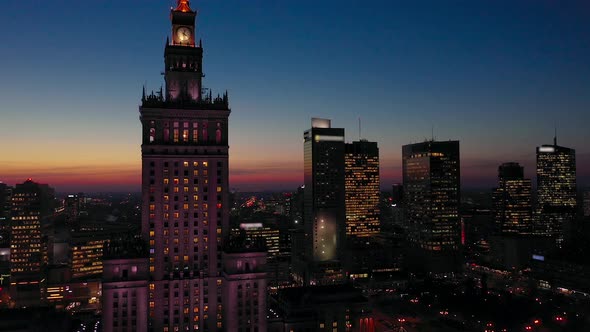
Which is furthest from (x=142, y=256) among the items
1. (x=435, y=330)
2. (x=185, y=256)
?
(x=435, y=330)

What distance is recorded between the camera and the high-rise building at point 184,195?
9644cm

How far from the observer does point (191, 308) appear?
97500mm

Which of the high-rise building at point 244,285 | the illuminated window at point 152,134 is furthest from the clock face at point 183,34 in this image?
the high-rise building at point 244,285

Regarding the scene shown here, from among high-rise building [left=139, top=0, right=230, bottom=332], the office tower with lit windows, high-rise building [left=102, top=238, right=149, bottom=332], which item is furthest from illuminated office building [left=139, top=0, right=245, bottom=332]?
the office tower with lit windows

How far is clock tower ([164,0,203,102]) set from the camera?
102125mm

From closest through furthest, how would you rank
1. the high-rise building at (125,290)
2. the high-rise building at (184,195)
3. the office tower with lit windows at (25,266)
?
the high-rise building at (125,290)
the high-rise building at (184,195)
the office tower with lit windows at (25,266)

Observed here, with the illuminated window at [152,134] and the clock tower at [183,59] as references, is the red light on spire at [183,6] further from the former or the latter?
the illuminated window at [152,134]

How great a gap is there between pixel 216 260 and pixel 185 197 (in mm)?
14757

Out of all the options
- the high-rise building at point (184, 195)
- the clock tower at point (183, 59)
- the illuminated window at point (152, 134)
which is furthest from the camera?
the clock tower at point (183, 59)

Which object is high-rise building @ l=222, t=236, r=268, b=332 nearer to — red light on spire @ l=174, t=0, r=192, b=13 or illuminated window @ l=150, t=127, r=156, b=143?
illuminated window @ l=150, t=127, r=156, b=143

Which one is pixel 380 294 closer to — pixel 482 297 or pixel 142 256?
pixel 482 297

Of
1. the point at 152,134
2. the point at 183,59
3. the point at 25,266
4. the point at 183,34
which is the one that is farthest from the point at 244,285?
the point at 25,266

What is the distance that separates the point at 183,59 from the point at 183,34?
6.04 meters

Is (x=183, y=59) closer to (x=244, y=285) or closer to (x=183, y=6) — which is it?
(x=183, y=6)
